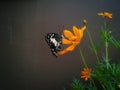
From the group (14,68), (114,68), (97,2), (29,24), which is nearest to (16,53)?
(14,68)

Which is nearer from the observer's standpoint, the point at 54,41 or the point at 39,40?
the point at 54,41

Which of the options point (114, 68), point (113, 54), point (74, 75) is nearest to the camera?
point (114, 68)

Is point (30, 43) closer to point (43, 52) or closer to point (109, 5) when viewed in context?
point (43, 52)
